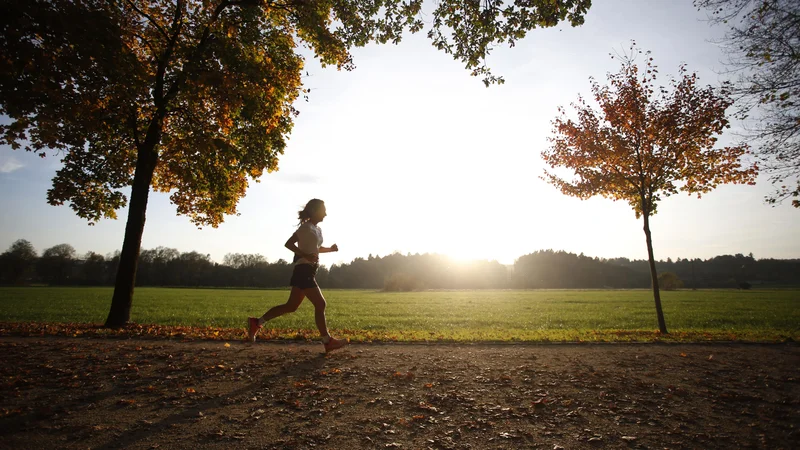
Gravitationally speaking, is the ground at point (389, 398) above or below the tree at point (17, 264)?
below

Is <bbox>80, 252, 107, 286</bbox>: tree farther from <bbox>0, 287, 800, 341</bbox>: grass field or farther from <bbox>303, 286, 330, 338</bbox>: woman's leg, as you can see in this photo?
<bbox>303, 286, 330, 338</bbox>: woman's leg

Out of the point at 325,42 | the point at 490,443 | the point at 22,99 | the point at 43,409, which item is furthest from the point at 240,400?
the point at 325,42

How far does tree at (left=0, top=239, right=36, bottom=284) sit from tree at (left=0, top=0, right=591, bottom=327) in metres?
114

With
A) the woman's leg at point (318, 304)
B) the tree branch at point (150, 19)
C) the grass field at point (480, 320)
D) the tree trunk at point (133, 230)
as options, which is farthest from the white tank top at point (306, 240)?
the tree branch at point (150, 19)

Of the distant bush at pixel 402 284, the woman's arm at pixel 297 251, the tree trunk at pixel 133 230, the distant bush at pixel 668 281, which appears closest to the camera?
the woman's arm at pixel 297 251

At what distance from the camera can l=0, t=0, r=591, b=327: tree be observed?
6789 mm

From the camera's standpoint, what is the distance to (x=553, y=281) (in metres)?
116

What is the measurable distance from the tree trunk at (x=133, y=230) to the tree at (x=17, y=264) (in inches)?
4499

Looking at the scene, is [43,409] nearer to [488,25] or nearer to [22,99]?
[22,99]

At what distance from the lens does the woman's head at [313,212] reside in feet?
22.7

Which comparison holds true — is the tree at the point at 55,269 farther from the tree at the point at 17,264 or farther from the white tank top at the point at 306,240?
the white tank top at the point at 306,240

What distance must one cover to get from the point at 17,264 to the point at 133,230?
4588 inches

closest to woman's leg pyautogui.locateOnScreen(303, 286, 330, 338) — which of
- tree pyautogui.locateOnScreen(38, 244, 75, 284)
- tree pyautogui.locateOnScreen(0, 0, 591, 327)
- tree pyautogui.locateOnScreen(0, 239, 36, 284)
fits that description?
tree pyautogui.locateOnScreen(0, 0, 591, 327)

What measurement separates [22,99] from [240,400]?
21.9 feet
